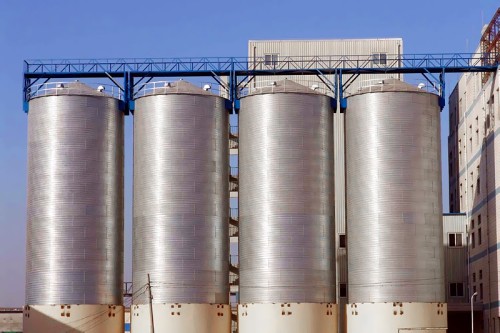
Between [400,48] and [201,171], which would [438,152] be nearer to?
[201,171]

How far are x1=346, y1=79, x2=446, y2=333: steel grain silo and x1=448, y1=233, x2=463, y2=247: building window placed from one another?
64.1 ft

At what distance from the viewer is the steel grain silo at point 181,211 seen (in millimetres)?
76625

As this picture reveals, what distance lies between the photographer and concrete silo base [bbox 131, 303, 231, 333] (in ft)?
247

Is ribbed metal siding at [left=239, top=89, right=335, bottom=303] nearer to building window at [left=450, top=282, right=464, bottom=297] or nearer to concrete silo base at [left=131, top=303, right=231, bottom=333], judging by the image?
concrete silo base at [left=131, top=303, right=231, bottom=333]

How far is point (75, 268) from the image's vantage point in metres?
77.9

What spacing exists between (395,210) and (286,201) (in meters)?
8.78

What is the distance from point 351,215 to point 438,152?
9030mm

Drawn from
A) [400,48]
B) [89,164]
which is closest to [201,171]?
[89,164]

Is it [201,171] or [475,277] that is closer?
[201,171]

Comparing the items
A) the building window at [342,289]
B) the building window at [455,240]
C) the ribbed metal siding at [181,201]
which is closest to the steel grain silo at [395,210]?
the ribbed metal siding at [181,201]

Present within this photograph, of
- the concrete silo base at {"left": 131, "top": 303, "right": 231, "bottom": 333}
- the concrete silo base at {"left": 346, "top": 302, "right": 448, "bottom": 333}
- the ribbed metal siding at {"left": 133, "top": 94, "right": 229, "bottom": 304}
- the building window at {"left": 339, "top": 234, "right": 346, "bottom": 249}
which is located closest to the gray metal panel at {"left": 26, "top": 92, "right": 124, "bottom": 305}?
the ribbed metal siding at {"left": 133, "top": 94, "right": 229, "bottom": 304}

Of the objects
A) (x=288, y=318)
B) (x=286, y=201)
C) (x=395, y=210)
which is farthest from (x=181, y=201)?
(x=395, y=210)

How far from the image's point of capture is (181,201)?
78062 mm

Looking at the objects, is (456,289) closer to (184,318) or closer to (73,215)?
(184,318)
